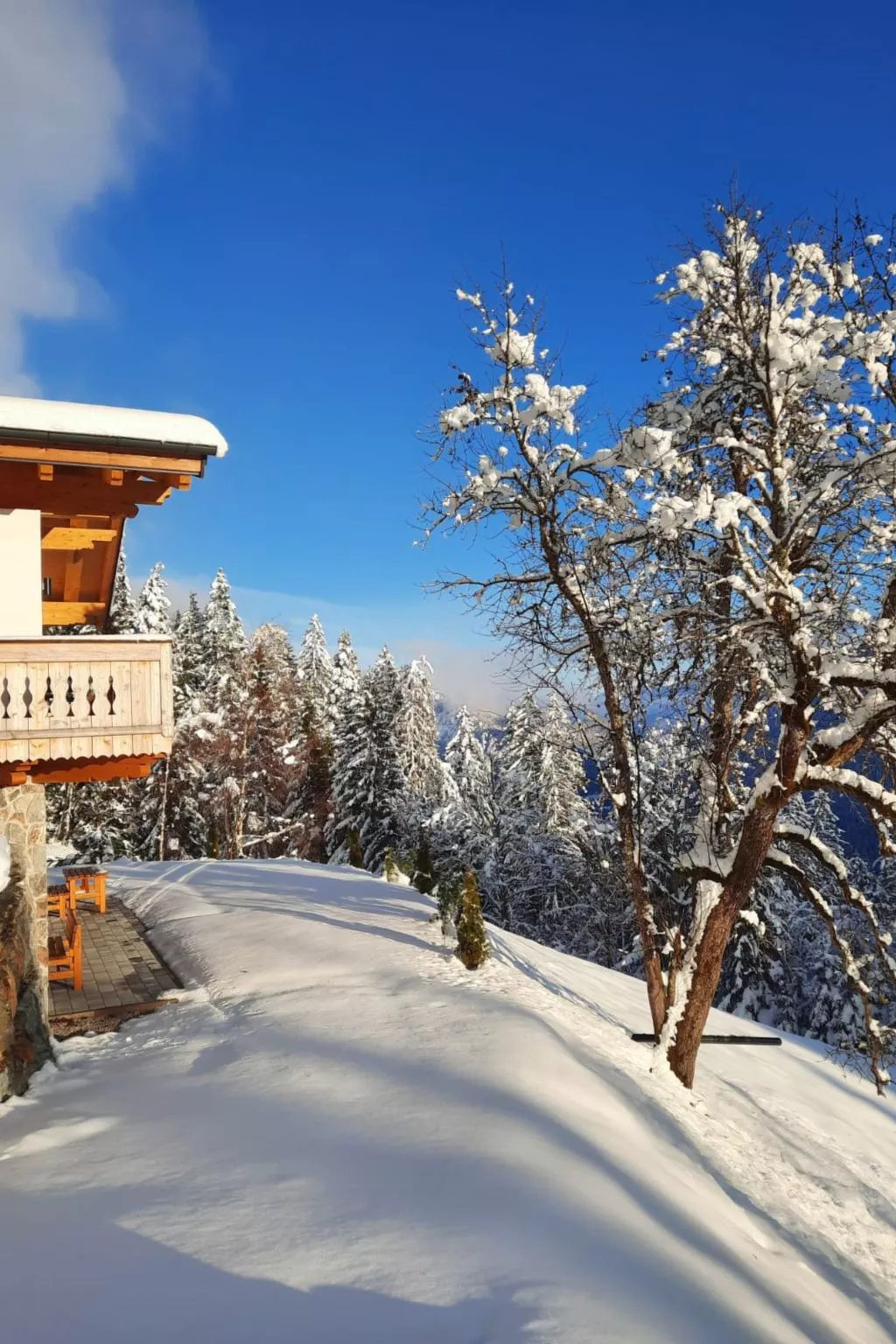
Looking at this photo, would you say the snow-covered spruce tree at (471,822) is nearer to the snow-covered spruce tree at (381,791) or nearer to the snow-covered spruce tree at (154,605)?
the snow-covered spruce tree at (381,791)

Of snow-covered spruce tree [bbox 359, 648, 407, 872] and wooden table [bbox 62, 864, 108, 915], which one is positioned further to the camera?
snow-covered spruce tree [bbox 359, 648, 407, 872]

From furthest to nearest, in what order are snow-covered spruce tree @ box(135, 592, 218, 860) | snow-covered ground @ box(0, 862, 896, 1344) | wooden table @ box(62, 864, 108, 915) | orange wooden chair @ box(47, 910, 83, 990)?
snow-covered spruce tree @ box(135, 592, 218, 860)
wooden table @ box(62, 864, 108, 915)
orange wooden chair @ box(47, 910, 83, 990)
snow-covered ground @ box(0, 862, 896, 1344)

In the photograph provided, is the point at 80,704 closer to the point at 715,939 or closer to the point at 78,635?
the point at 78,635

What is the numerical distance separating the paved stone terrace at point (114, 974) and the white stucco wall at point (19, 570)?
4.52m

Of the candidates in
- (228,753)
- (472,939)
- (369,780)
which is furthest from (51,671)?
(369,780)

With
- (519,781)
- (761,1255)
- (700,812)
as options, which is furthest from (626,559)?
(519,781)

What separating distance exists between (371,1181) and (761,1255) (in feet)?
9.06

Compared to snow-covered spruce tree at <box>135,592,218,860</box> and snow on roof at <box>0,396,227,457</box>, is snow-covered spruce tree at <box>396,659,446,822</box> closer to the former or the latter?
snow-covered spruce tree at <box>135,592,218,860</box>

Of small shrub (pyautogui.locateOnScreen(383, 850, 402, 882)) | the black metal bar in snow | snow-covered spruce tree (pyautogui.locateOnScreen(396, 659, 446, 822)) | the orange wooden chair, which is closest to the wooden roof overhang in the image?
the orange wooden chair

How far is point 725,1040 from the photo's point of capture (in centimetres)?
1082

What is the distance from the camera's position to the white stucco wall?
865 cm

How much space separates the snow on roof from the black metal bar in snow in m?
8.47

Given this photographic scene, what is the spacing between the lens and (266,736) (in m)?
34.4

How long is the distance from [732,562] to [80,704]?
7.23 meters
